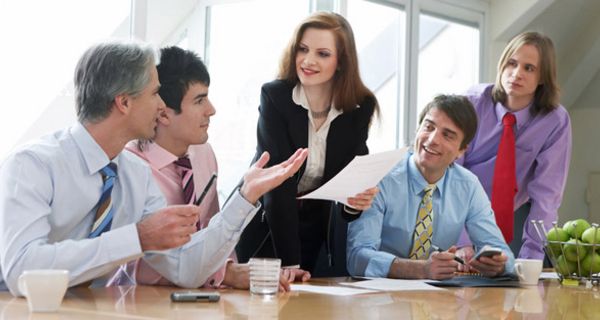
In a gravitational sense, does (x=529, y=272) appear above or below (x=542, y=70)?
below

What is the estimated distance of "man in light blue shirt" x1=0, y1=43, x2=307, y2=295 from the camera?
1.98 meters

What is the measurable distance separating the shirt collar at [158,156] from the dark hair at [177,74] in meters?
0.13

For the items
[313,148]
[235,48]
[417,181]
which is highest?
[235,48]

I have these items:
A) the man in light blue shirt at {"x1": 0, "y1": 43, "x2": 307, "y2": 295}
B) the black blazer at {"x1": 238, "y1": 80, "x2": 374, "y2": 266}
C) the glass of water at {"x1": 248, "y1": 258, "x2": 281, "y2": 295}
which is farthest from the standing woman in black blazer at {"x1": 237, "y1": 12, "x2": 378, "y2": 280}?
the glass of water at {"x1": 248, "y1": 258, "x2": 281, "y2": 295}

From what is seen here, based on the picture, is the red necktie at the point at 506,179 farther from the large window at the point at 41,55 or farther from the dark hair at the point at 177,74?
the large window at the point at 41,55

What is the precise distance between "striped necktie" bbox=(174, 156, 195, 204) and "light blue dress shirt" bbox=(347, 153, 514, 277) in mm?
606

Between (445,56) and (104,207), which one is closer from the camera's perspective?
(104,207)

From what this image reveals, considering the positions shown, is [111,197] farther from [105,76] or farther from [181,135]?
[181,135]

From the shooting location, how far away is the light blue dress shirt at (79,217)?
6.48 ft

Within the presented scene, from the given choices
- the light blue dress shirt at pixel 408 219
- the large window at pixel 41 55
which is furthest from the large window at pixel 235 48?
the light blue dress shirt at pixel 408 219

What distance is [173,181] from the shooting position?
2658 millimetres

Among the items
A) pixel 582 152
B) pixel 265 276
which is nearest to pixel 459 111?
pixel 265 276

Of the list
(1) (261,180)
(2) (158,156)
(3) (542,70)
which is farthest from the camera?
(3) (542,70)

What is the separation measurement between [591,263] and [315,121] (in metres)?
1.05
